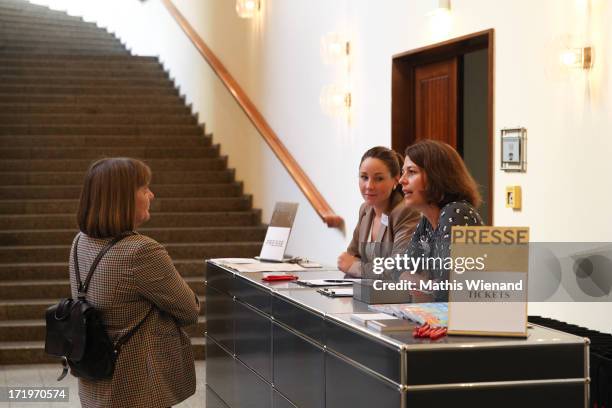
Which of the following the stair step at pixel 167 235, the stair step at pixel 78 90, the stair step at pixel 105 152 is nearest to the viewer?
the stair step at pixel 167 235

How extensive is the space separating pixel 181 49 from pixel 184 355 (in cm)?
1010

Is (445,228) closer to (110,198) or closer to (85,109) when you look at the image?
(110,198)

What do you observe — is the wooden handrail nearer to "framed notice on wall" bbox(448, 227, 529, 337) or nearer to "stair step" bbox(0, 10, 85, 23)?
"stair step" bbox(0, 10, 85, 23)

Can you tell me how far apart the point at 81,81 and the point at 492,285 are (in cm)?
1055

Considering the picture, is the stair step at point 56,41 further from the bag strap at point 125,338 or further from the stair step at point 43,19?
the bag strap at point 125,338

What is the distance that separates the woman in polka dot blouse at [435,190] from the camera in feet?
10.8

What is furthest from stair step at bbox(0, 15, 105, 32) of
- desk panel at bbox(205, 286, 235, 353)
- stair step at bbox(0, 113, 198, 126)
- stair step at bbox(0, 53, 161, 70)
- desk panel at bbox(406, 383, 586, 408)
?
desk panel at bbox(406, 383, 586, 408)

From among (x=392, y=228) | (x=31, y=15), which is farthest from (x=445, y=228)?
(x=31, y=15)

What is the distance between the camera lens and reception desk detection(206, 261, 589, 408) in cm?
262

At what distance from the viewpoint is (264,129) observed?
9750 millimetres

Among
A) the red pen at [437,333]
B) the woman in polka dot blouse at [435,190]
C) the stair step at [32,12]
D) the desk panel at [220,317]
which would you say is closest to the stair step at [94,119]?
the stair step at [32,12]

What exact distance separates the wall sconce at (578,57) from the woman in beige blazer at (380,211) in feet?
3.60

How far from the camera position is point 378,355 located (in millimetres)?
2750

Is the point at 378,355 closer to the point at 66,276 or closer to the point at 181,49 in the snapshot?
the point at 66,276
